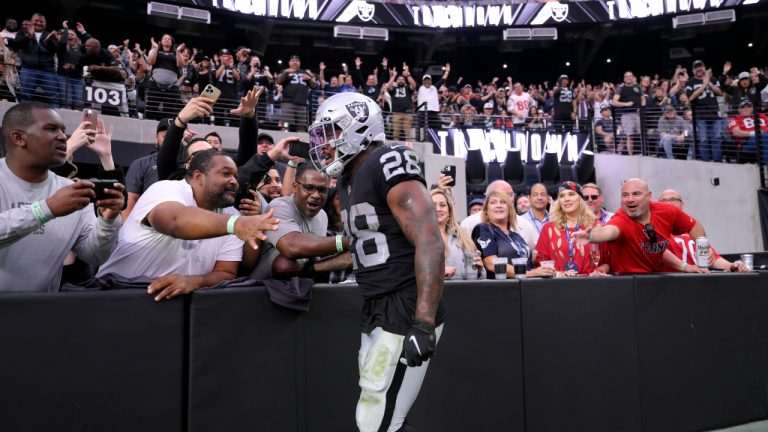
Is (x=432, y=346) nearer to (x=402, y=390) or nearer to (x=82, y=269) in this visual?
(x=402, y=390)

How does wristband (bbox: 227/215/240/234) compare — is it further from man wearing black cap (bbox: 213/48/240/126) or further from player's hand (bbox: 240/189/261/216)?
man wearing black cap (bbox: 213/48/240/126)

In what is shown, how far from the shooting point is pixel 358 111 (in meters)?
2.89

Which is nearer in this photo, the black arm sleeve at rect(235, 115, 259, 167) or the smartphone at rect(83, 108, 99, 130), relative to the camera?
the smartphone at rect(83, 108, 99, 130)

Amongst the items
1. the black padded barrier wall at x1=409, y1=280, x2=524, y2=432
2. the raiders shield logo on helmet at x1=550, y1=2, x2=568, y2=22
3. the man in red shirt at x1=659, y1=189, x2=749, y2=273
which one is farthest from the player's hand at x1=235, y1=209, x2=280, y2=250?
A: the raiders shield logo on helmet at x1=550, y1=2, x2=568, y2=22

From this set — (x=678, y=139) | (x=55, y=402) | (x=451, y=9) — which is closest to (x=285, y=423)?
(x=55, y=402)

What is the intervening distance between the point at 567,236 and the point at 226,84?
9.07m

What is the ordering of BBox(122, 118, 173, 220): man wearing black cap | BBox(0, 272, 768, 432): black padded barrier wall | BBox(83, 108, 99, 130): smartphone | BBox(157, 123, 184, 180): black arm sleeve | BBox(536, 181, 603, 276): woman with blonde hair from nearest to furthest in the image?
BBox(0, 272, 768, 432): black padded barrier wall < BBox(83, 108, 99, 130): smartphone < BBox(157, 123, 184, 180): black arm sleeve < BBox(122, 118, 173, 220): man wearing black cap < BBox(536, 181, 603, 276): woman with blonde hair

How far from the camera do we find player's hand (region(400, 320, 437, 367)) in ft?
7.83

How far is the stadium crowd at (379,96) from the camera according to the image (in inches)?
412

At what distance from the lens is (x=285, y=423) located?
3.27 m

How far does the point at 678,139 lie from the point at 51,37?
1332 cm

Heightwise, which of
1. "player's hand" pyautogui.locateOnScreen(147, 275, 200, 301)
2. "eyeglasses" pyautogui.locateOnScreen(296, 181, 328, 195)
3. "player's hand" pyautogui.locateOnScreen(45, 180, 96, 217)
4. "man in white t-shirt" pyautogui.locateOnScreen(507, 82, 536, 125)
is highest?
"man in white t-shirt" pyautogui.locateOnScreen(507, 82, 536, 125)

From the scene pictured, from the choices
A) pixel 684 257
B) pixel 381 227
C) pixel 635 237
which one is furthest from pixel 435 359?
pixel 684 257

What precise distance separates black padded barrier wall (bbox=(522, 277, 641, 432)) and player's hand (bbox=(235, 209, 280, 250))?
216 centimetres
